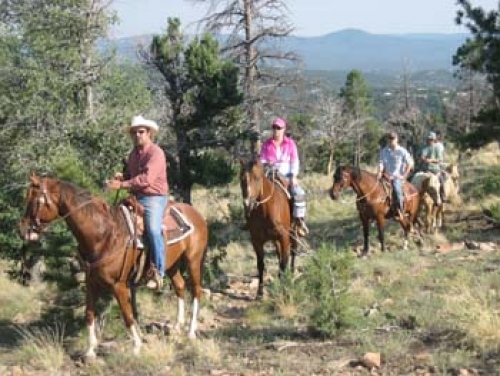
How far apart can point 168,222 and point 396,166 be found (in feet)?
26.0

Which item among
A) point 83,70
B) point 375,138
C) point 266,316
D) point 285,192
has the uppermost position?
point 83,70

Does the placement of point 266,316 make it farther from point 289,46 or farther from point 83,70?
point 289,46

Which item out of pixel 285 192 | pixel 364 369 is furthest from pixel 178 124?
pixel 364 369

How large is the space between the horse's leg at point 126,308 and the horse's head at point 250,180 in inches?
104

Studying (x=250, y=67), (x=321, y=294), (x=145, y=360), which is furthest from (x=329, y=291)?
(x=250, y=67)

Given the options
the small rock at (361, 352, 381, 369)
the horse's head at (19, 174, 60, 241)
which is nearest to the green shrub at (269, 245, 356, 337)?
the small rock at (361, 352, 381, 369)

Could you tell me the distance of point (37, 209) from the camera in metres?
7.69

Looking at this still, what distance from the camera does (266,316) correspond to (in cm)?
983

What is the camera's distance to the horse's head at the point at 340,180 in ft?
48.8

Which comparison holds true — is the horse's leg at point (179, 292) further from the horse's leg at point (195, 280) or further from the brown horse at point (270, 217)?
the brown horse at point (270, 217)

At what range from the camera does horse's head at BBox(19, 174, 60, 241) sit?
7.68 metres

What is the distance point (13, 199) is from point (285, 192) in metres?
5.98

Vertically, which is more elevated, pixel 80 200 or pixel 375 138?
pixel 80 200

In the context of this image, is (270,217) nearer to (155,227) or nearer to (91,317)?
(155,227)
